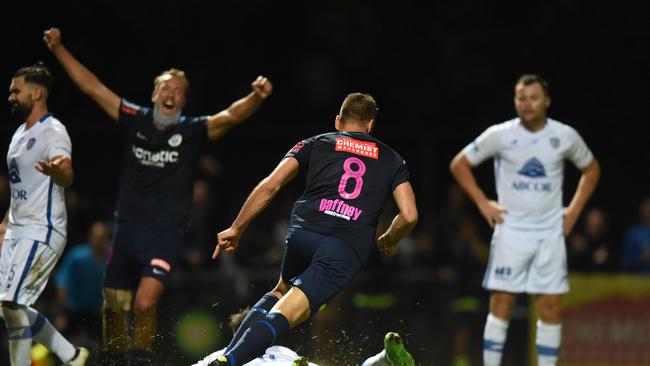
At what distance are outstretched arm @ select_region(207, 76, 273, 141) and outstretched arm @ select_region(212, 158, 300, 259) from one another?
1622 millimetres

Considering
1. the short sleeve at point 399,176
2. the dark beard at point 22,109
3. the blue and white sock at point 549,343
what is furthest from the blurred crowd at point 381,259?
the short sleeve at point 399,176

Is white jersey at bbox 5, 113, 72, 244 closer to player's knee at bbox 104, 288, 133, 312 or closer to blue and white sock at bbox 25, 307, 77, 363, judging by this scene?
blue and white sock at bbox 25, 307, 77, 363

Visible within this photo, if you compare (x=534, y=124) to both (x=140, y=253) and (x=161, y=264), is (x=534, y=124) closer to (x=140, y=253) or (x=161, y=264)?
(x=161, y=264)

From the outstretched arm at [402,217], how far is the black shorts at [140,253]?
7.77 ft

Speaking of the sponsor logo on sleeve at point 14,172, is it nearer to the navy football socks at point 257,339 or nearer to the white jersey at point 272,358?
the white jersey at point 272,358

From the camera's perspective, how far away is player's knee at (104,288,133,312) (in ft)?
32.9

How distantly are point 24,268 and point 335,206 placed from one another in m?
2.50

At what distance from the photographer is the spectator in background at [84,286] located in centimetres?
1344

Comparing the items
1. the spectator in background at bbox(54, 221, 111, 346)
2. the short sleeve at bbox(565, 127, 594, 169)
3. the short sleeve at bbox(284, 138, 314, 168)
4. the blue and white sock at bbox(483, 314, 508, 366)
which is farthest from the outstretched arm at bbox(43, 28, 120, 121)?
the short sleeve at bbox(565, 127, 594, 169)

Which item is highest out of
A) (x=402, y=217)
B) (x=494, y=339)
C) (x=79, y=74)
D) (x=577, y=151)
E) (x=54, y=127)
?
(x=79, y=74)

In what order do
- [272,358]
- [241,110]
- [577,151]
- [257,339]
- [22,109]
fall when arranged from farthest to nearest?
1. [577,151]
2. [241,110]
3. [22,109]
4. [272,358]
5. [257,339]

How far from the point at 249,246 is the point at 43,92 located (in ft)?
21.7

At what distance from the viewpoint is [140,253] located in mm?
9953

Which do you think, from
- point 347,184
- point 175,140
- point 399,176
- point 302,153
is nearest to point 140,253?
point 175,140
